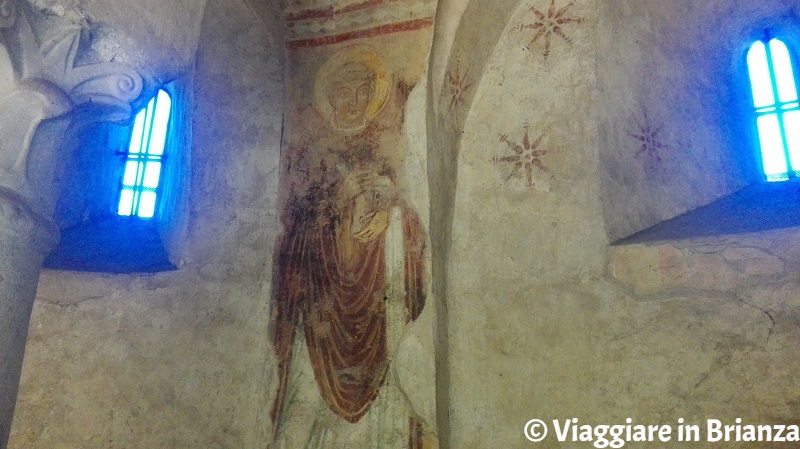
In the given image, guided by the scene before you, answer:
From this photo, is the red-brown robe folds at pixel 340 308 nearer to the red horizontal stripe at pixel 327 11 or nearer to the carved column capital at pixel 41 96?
the red horizontal stripe at pixel 327 11

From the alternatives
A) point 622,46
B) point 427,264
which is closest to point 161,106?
point 427,264

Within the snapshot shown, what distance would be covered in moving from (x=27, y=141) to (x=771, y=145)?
13.8ft

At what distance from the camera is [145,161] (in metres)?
4.44

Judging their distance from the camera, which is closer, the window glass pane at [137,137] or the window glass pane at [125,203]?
the window glass pane at [125,203]

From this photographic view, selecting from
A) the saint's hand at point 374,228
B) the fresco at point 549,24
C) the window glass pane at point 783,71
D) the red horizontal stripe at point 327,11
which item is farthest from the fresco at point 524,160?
the window glass pane at point 783,71

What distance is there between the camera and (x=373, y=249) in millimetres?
3635

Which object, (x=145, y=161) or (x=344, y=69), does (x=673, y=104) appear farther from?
(x=145, y=161)

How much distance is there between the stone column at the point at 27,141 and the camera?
186 cm

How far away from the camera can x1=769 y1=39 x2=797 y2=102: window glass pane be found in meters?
4.18

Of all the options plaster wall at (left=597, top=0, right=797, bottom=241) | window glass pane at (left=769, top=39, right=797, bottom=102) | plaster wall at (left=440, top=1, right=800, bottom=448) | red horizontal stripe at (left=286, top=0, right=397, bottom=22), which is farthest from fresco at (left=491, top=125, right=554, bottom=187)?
window glass pane at (left=769, top=39, right=797, bottom=102)

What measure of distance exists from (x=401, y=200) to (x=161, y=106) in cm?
211

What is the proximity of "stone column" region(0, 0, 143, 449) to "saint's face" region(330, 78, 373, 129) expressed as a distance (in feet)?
6.00

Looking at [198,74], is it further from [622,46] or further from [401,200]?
[622,46]

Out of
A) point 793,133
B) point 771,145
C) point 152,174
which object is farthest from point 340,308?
point 793,133
